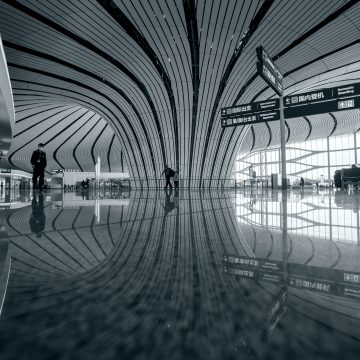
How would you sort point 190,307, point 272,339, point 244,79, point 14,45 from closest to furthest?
point 272,339
point 190,307
point 14,45
point 244,79

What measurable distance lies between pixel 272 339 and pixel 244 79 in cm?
1741

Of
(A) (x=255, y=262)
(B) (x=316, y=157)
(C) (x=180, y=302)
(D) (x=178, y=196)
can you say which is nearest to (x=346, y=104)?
(D) (x=178, y=196)

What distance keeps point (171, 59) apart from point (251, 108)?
527 centimetres

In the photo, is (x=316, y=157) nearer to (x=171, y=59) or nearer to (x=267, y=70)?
(x=171, y=59)

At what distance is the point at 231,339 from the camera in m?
0.44

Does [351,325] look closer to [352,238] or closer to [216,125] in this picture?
[352,238]

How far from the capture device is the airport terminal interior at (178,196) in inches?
18.7

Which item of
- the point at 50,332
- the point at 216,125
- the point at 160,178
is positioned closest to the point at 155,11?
the point at 216,125

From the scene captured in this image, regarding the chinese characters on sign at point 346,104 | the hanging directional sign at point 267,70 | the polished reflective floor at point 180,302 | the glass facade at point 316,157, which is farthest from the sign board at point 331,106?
the glass facade at point 316,157

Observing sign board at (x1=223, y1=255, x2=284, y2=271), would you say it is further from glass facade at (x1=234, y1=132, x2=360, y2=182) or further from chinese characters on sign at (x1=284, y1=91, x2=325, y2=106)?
glass facade at (x1=234, y1=132, x2=360, y2=182)

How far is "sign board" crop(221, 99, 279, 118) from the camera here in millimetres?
15289

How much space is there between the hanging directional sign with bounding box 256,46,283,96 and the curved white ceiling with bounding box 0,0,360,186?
1.43 meters

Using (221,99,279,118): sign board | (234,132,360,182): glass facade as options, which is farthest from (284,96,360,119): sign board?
(234,132,360,182): glass facade

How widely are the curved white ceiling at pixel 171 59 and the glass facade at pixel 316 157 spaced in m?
22.0
